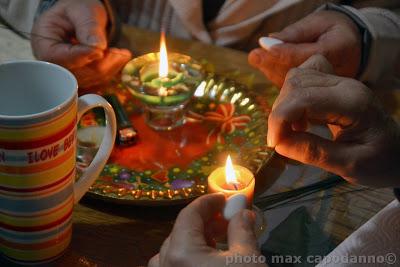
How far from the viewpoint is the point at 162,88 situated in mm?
763

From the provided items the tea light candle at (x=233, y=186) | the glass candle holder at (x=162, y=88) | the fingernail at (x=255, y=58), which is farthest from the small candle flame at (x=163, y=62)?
the tea light candle at (x=233, y=186)

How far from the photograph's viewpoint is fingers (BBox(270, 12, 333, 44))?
821mm

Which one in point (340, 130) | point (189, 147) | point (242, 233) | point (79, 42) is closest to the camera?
point (242, 233)

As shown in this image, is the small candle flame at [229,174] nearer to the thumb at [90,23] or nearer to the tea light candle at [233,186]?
the tea light candle at [233,186]

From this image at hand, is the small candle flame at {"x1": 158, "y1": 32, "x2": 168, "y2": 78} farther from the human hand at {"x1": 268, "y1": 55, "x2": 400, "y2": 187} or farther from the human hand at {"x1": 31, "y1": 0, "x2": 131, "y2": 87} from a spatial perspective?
the human hand at {"x1": 268, "y1": 55, "x2": 400, "y2": 187}

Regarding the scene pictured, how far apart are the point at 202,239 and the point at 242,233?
0.03 meters

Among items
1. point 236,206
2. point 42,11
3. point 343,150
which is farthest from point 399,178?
point 42,11

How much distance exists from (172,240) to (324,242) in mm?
200

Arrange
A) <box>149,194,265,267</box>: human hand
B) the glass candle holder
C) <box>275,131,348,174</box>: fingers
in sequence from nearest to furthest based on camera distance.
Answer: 1. <box>149,194,265,267</box>: human hand
2. <box>275,131,348,174</box>: fingers
3. the glass candle holder

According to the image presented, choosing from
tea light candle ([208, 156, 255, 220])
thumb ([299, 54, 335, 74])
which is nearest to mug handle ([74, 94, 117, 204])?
tea light candle ([208, 156, 255, 220])

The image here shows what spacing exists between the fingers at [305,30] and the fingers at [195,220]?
38cm

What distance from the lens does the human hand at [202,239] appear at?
17.7 inches

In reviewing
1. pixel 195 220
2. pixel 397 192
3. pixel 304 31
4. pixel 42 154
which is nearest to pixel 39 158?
pixel 42 154

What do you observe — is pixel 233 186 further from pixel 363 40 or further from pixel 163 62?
pixel 363 40
